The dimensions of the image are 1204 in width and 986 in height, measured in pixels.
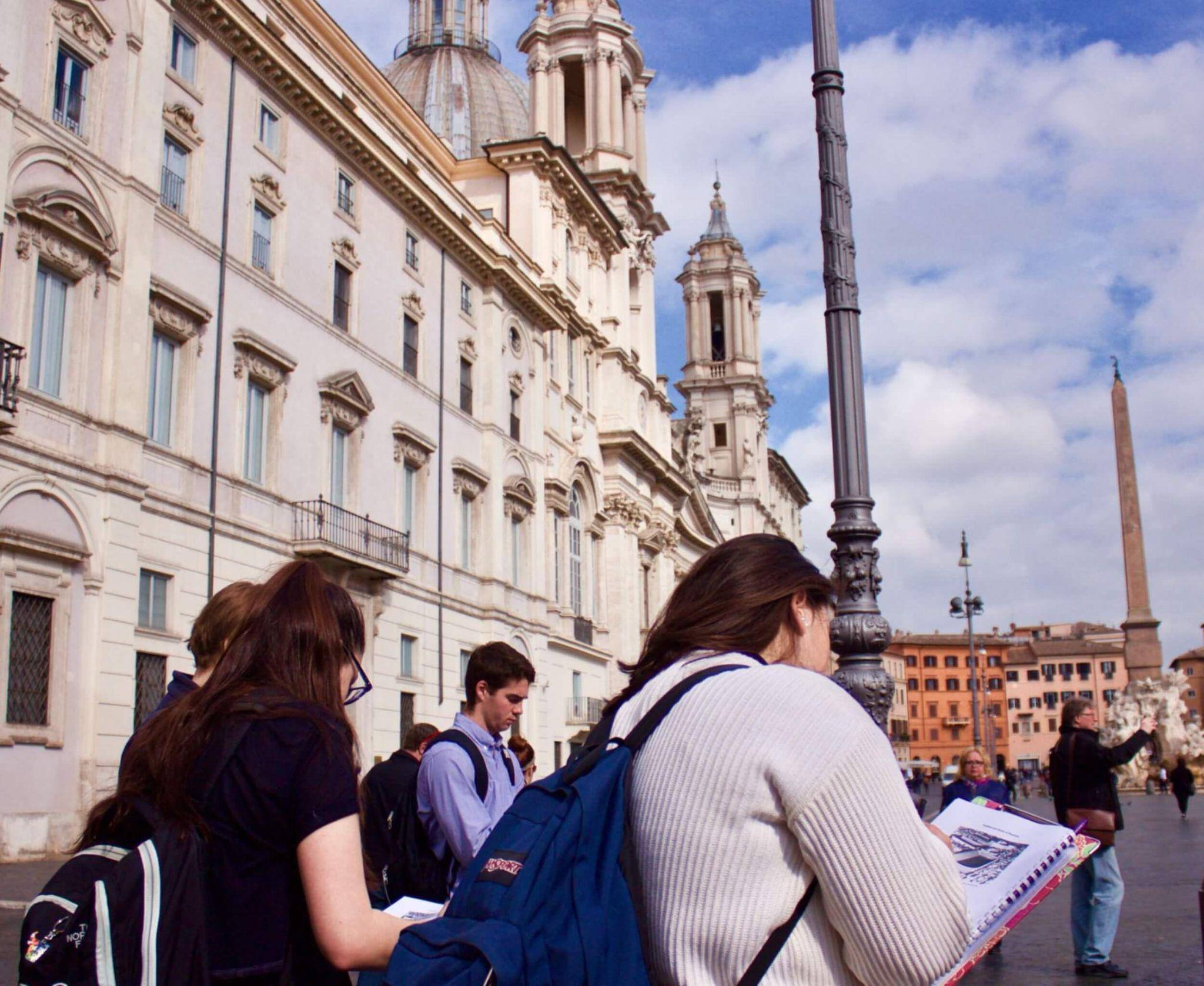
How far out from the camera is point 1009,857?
2734 mm

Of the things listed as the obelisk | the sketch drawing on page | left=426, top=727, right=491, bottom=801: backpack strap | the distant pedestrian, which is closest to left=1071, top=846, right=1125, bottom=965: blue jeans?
left=426, top=727, right=491, bottom=801: backpack strap

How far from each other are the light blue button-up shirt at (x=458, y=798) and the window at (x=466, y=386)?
26.4 meters

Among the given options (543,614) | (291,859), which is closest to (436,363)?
(543,614)

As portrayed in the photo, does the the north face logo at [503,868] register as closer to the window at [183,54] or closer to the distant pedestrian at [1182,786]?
the window at [183,54]

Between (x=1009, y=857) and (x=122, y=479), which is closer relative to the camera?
(x=1009, y=857)

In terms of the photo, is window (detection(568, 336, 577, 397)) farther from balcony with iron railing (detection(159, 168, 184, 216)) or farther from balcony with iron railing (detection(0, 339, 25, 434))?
balcony with iron railing (detection(0, 339, 25, 434))

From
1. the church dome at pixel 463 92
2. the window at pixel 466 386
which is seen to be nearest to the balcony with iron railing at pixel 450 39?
the church dome at pixel 463 92

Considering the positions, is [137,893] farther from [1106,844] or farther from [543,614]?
[543,614]

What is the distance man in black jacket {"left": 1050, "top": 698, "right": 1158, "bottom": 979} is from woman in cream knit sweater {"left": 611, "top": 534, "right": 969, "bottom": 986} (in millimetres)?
6707

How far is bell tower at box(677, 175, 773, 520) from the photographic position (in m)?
75.1

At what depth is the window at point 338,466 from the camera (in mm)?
25312

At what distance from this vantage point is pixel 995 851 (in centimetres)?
279

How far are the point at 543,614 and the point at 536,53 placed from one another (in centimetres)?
2331

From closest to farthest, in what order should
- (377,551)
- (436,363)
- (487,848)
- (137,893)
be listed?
(487,848), (137,893), (377,551), (436,363)
